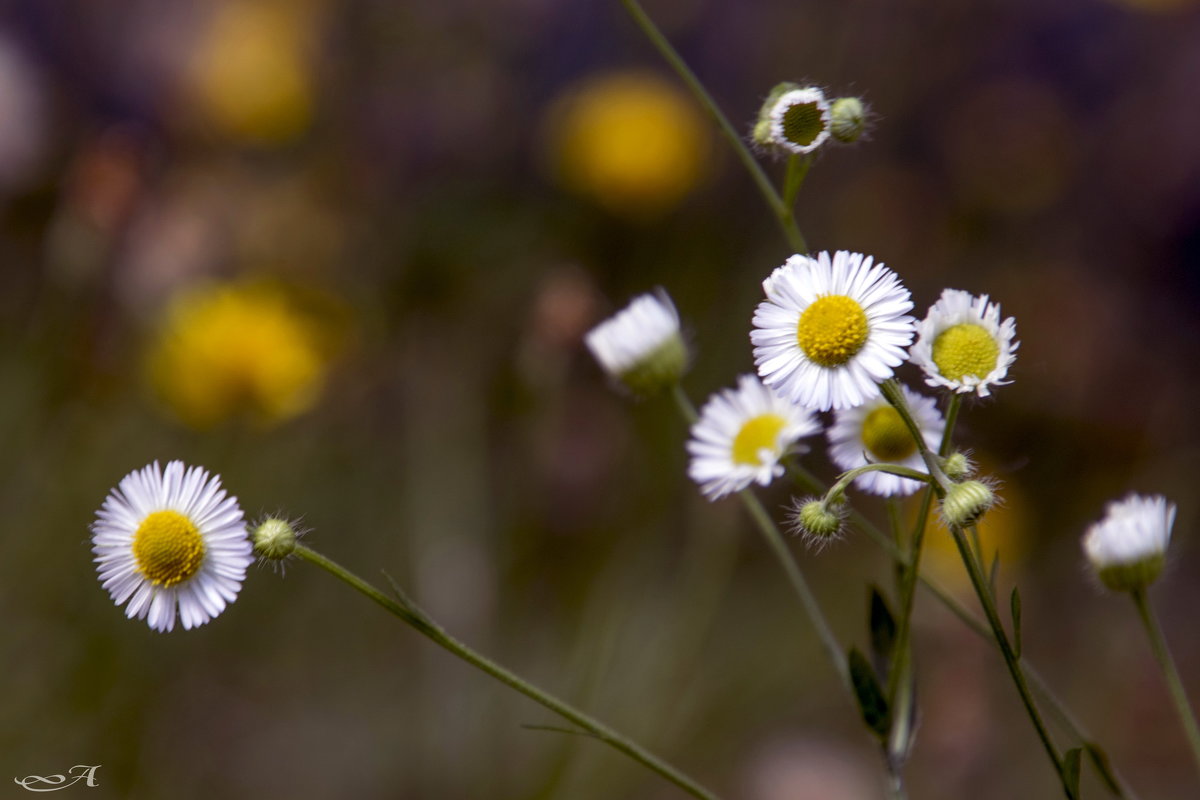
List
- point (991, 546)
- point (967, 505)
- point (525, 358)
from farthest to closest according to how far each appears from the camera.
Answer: point (991, 546), point (525, 358), point (967, 505)

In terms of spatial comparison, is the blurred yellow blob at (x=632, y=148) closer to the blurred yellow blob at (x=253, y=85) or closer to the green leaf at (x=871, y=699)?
the blurred yellow blob at (x=253, y=85)

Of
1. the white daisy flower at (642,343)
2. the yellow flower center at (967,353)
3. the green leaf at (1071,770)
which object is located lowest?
the green leaf at (1071,770)

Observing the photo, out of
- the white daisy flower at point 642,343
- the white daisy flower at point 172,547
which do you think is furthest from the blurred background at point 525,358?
the white daisy flower at point 172,547

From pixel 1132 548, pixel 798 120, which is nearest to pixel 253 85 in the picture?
pixel 798 120

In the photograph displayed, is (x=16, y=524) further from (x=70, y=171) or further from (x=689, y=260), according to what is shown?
(x=689, y=260)

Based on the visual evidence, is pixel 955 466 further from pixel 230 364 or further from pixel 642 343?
pixel 230 364

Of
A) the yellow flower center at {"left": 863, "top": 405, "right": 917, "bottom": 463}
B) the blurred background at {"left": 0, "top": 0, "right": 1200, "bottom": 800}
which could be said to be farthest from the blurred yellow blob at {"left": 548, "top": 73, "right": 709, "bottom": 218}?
the yellow flower center at {"left": 863, "top": 405, "right": 917, "bottom": 463}

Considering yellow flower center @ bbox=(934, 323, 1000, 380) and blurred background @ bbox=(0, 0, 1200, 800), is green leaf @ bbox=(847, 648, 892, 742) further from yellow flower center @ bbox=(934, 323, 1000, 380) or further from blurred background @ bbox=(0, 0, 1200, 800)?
blurred background @ bbox=(0, 0, 1200, 800)
